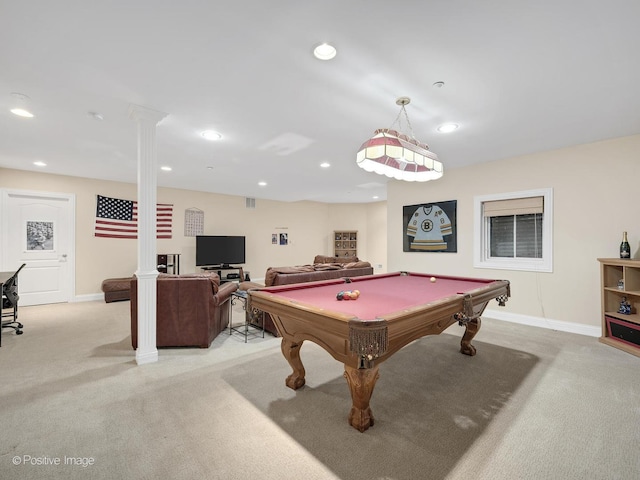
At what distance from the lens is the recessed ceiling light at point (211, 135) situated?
11.9 feet

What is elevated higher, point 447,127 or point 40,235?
point 447,127

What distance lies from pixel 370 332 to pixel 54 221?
23.1 ft

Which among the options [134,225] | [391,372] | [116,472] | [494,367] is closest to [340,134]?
[391,372]

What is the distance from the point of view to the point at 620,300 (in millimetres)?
3646

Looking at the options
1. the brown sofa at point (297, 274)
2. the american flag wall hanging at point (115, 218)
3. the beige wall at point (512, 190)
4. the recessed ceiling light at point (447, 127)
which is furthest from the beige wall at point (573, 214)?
the american flag wall hanging at point (115, 218)

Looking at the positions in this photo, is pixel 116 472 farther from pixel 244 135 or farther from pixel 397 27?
pixel 244 135

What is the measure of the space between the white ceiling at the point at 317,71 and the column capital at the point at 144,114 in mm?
75

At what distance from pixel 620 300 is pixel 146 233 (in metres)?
5.60

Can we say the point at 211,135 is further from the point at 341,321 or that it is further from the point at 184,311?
the point at 341,321

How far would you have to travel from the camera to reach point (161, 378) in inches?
105

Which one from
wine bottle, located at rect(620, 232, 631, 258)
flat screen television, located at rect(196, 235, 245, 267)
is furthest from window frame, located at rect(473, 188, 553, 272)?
flat screen television, located at rect(196, 235, 245, 267)
